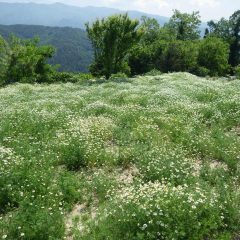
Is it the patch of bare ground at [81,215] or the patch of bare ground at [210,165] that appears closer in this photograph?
the patch of bare ground at [81,215]

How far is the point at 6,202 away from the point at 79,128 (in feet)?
16.3

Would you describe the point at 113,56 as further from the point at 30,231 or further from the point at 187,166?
the point at 30,231

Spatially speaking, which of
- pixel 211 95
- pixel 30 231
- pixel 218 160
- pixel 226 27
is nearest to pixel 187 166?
pixel 218 160

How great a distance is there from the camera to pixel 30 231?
6969 mm

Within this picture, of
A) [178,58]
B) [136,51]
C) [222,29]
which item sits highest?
[222,29]

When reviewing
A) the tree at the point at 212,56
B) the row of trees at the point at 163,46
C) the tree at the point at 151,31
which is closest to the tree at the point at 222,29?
the row of trees at the point at 163,46

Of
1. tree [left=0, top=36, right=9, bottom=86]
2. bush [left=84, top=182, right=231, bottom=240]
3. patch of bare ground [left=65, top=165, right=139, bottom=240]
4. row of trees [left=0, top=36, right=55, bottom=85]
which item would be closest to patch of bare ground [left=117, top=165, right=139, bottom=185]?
patch of bare ground [left=65, top=165, right=139, bottom=240]

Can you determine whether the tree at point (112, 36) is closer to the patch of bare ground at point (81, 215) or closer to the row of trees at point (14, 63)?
the row of trees at point (14, 63)

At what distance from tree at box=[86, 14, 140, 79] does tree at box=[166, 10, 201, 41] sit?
49403 mm

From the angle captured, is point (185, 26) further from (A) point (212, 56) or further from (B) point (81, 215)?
(B) point (81, 215)

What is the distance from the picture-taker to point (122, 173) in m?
10.4

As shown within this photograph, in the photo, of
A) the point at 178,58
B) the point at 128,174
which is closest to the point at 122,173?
the point at 128,174

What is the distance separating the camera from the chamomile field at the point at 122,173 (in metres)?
7.11

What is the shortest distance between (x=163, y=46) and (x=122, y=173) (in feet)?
195
